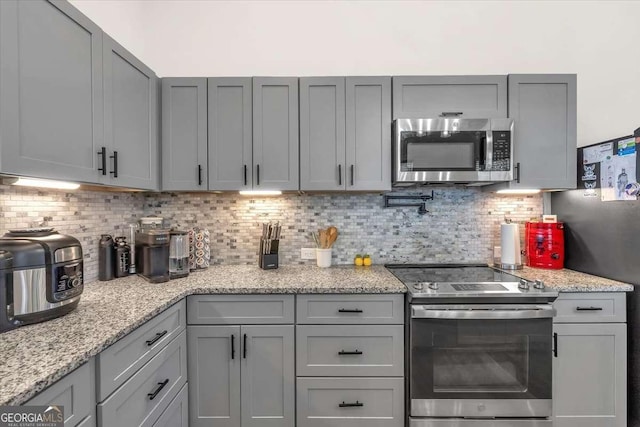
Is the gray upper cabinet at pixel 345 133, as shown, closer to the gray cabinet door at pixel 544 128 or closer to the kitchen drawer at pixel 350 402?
the gray cabinet door at pixel 544 128

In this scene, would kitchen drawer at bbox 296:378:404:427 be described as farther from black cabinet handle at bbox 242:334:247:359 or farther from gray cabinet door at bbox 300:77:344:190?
gray cabinet door at bbox 300:77:344:190

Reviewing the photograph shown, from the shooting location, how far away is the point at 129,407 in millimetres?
1206

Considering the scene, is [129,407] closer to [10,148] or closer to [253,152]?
[10,148]

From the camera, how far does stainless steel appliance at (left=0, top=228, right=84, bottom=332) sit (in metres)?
1.10

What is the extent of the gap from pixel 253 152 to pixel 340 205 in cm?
79

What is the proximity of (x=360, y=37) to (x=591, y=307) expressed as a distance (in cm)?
242

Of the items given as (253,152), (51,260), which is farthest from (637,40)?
(51,260)

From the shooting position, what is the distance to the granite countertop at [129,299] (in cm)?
86

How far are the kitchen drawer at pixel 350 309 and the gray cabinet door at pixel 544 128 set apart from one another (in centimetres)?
122

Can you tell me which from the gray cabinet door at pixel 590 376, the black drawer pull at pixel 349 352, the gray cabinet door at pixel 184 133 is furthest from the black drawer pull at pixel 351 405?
the gray cabinet door at pixel 184 133

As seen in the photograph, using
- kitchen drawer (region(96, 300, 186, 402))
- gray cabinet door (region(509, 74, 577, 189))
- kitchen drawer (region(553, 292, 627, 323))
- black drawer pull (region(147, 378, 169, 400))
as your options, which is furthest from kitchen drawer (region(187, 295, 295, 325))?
gray cabinet door (region(509, 74, 577, 189))

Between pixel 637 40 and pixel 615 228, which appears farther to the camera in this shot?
pixel 637 40

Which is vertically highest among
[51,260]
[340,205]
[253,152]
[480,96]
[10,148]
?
[480,96]
